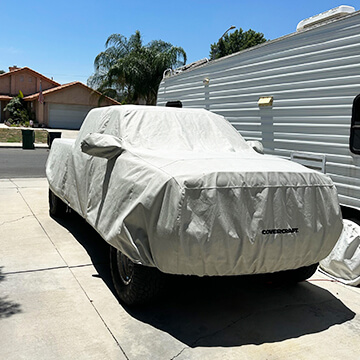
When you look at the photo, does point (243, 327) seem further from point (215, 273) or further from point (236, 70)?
point (236, 70)

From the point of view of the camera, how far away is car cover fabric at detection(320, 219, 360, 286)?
15.8ft

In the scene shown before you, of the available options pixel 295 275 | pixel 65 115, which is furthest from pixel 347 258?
pixel 65 115

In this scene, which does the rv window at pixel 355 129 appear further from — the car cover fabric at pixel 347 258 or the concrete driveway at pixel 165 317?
the concrete driveway at pixel 165 317

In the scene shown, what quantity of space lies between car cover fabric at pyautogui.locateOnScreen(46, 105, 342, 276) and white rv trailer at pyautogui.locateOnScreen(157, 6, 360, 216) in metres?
1.72

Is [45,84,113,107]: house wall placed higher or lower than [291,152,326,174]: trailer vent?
higher

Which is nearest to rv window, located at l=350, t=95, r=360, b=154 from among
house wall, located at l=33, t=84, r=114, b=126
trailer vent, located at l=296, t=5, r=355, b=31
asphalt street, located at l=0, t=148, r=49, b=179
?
trailer vent, located at l=296, t=5, r=355, b=31

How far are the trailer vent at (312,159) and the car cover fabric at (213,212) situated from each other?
1.84 m

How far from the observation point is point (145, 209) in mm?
3301

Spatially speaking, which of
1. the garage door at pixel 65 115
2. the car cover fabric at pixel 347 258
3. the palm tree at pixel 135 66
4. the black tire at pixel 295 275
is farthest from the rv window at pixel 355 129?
the garage door at pixel 65 115

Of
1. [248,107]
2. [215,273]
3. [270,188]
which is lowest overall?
[215,273]

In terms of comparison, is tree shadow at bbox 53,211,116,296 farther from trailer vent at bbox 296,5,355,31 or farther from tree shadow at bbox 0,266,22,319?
trailer vent at bbox 296,5,355,31

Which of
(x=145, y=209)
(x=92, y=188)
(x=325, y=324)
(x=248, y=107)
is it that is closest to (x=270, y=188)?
(x=145, y=209)

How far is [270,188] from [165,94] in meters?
7.29

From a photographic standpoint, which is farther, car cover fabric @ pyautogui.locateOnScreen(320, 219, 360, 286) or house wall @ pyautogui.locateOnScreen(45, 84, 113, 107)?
house wall @ pyautogui.locateOnScreen(45, 84, 113, 107)
